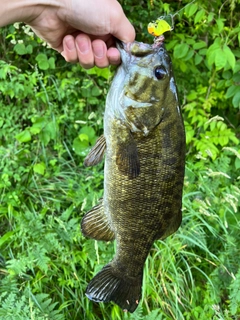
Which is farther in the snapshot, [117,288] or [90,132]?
[90,132]

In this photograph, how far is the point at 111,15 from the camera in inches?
63.5

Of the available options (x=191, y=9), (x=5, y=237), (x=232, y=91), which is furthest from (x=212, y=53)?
(x=5, y=237)

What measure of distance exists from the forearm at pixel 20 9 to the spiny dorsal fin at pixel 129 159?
672mm

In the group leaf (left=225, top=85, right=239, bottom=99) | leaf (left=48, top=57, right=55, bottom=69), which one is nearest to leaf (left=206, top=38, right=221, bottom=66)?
leaf (left=225, top=85, right=239, bottom=99)

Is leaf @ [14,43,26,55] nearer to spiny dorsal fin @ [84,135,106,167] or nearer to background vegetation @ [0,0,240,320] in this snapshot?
background vegetation @ [0,0,240,320]

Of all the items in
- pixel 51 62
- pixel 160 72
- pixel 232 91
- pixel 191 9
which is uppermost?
pixel 160 72

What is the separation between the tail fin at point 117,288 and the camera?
1.81m

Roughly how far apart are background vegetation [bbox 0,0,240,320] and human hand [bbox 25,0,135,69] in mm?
976

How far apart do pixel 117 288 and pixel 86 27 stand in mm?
1147

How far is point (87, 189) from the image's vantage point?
3.17 meters

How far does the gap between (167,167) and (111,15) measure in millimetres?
644

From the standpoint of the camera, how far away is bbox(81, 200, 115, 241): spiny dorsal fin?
70.6 inches

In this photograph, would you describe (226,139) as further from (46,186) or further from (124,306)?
(124,306)

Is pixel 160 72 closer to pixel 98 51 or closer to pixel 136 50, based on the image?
pixel 136 50
